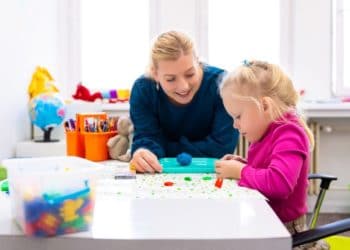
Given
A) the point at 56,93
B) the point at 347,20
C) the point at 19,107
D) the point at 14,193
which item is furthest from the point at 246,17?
the point at 14,193

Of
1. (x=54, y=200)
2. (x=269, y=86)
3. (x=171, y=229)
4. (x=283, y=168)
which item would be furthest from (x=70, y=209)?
(x=269, y=86)

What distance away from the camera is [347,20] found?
316 cm

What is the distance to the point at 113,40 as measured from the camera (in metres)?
3.26

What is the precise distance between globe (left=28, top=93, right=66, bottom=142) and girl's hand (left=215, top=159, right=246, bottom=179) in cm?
141

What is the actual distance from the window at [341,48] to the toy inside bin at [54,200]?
2.76 meters

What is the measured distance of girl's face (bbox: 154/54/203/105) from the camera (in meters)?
1.40

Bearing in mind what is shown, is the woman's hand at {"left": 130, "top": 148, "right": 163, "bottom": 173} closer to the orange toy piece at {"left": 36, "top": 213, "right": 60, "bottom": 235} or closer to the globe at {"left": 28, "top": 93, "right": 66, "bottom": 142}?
the orange toy piece at {"left": 36, "top": 213, "right": 60, "bottom": 235}

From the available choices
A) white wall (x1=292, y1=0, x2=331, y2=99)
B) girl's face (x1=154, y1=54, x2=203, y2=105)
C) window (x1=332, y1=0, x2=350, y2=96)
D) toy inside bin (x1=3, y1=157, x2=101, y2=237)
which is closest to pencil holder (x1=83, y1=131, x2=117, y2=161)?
girl's face (x1=154, y1=54, x2=203, y2=105)

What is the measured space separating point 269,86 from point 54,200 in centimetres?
64

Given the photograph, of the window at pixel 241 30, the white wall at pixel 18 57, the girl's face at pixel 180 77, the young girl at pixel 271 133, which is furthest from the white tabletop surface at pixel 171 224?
the window at pixel 241 30

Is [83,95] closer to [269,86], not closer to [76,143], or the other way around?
[76,143]

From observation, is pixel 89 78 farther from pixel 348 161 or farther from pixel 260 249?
pixel 260 249

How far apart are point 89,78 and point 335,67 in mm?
1671

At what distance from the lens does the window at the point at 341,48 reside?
315 cm
